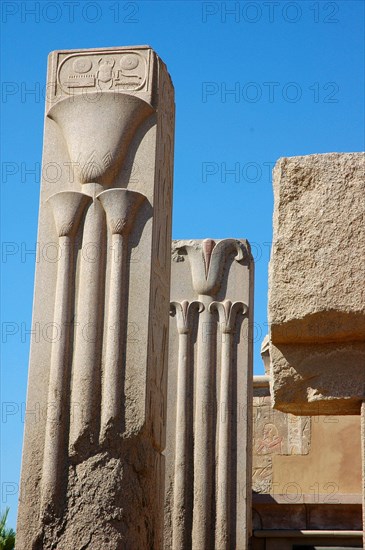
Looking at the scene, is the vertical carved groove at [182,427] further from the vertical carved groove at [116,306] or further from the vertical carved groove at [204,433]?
the vertical carved groove at [116,306]

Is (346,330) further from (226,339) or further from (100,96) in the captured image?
(226,339)

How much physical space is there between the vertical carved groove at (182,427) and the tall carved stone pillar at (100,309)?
2.11 meters

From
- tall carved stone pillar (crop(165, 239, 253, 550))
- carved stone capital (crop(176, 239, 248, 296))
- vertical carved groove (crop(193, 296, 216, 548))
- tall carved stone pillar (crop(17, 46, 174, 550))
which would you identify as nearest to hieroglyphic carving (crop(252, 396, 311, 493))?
tall carved stone pillar (crop(165, 239, 253, 550))

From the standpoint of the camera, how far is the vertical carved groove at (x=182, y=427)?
7301 mm

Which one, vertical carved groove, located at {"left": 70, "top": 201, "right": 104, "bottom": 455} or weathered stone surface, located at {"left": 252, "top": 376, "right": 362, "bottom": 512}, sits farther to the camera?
weathered stone surface, located at {"left": 252, "top": 376, "right": 362, "bottom": 512}

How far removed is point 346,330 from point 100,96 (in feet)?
8.48

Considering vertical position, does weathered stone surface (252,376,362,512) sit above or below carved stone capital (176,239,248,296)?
below

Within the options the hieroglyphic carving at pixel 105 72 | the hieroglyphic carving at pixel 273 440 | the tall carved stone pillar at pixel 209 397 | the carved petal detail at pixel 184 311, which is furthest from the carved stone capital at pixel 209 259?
the hieroglyphic carving at pixel 105 72

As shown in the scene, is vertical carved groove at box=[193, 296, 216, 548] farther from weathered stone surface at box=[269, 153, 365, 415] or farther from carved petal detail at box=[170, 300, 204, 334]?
weathered stone surface at box=[269, 153, 365, 415]

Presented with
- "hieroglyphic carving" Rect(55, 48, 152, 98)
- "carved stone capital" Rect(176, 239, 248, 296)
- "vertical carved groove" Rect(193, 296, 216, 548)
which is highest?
"hieroglyphic carving" Rect(55, 48, 152, 98)

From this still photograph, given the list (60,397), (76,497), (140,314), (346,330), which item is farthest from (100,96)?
(346,330)

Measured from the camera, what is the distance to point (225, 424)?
755cm

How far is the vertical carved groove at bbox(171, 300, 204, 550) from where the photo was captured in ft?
24.0

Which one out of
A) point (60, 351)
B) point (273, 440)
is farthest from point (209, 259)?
point (60, 351)
